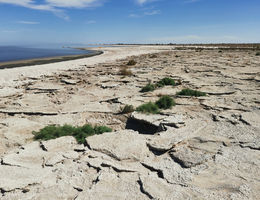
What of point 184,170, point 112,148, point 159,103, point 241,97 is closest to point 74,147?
point 112,148


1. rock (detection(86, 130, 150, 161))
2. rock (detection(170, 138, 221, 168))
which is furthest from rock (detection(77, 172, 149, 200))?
rock (detection(170, 138, 221, 168))

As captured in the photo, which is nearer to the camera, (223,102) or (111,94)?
(223,102)

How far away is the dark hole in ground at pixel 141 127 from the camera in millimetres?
4047

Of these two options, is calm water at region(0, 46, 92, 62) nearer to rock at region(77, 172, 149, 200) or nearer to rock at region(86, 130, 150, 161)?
rock at region(86, 130, 150, 161)

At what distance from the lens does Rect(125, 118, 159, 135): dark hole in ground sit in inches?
159

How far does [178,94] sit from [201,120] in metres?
1.98

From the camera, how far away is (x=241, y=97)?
5469 millimetres

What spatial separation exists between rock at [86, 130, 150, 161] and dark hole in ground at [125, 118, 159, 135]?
1.78ft

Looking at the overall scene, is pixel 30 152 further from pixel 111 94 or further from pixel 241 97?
pixel 241 97

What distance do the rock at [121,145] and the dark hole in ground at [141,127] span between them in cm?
54

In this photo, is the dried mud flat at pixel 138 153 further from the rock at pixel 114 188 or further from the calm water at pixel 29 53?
the calm water at pixel 29 53

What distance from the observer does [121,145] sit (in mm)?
3223

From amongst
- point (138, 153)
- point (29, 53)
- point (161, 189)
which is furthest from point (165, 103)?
point (29, 53)

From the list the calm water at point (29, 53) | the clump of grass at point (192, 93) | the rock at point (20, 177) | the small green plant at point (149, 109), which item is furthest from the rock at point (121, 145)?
the calm water at point (29, 53)
